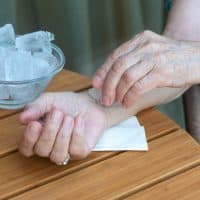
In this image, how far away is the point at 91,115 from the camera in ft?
3.50

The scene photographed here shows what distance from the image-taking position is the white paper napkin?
102 centimetres

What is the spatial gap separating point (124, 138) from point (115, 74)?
0.13 m

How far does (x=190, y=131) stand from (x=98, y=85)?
1.26 ft

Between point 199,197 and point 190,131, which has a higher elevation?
point 199,197

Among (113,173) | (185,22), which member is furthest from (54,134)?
(185,22)

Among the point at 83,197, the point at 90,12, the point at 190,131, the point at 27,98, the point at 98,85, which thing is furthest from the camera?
the point at 90,12

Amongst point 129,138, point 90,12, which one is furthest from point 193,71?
point 90,12

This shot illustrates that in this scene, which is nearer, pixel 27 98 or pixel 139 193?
pixel 139 193

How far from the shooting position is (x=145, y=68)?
0.99 m

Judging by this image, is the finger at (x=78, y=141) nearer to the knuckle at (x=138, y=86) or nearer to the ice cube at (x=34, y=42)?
the knuckle at (x=138, y=86)

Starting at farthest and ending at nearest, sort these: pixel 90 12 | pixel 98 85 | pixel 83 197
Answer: pixel 90 12
pixel 98 85
pixel 83 197

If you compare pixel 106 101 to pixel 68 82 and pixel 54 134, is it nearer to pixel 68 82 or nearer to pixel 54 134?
pixel 54 134

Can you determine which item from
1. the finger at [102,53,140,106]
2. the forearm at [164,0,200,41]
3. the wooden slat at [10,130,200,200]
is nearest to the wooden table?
the wooden slat at [10,130,200,200]

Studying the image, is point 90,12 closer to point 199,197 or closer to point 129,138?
point 129,138
